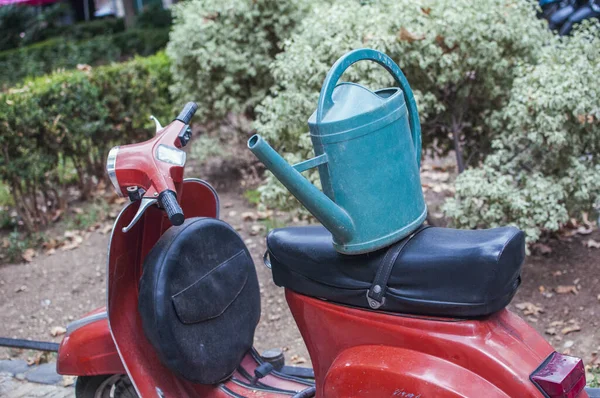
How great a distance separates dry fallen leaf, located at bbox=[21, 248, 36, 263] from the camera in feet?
20.0

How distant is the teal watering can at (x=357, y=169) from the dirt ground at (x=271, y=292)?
2104 mm

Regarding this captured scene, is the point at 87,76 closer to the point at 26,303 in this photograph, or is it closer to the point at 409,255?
the point at 26,303

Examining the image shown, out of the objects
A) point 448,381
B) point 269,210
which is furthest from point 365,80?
point 448,381

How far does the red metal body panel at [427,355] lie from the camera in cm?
204

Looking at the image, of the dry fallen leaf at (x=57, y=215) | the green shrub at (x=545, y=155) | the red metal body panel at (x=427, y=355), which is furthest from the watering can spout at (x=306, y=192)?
the dry fallen leaf at (x=57, y=215)

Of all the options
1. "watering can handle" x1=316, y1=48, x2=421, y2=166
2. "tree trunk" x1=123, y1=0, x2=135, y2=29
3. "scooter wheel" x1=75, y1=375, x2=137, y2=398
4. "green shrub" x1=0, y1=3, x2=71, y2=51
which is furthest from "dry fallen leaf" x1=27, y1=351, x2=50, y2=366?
"green shrub" x1=0, y1=3, x2=71, y2=51

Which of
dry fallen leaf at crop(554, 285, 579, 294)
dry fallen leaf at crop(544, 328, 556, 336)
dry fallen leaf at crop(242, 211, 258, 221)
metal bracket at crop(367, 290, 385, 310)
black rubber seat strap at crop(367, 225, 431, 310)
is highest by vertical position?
black rubber seat strap at crop(367, 225, 431, 310)

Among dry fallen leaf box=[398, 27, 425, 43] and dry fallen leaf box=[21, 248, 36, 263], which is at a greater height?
dry fallen leaf box=[398, 27, 425, 43]

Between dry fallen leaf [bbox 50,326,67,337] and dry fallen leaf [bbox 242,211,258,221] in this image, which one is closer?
dry fallen leaf [bbox 50,326,67,337]

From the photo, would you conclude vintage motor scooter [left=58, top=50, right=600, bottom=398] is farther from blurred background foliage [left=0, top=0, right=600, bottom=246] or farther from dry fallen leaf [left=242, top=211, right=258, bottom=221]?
dry fallen leaf [left=242, top=211, right=258, bottom=221]

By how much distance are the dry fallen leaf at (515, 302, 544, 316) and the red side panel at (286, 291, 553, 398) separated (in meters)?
2.19

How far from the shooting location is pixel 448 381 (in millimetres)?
2047

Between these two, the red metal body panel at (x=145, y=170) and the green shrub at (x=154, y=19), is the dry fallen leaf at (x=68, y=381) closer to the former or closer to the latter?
the red metal body panel at (x=145, y=170)

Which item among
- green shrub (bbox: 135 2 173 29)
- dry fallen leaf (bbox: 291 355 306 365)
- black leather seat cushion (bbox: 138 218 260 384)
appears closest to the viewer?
black leather seat cushion (bbox: 138 218 260 384)
